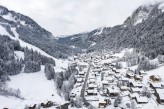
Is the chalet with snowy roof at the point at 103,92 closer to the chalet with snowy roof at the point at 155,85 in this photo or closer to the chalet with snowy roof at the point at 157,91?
the chalet with snowy roof at the point at 157,91

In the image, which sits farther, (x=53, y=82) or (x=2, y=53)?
(x=2, y=53)

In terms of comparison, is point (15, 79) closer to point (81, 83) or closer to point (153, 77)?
point (81, 83)

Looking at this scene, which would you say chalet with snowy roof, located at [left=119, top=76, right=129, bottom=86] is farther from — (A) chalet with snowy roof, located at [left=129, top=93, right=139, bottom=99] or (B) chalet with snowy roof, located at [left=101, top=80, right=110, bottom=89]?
(A) chalet with snowy roof, located at [left=129, top=93, right=139, bottom=99]

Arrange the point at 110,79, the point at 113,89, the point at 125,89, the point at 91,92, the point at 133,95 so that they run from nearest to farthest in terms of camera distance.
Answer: the point at 133,95, the point at 91,92, the point at 125,89, the point at 113,89, the point at 110,79

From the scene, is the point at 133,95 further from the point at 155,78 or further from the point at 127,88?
the point at 155,78

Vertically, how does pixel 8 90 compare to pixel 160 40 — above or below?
below

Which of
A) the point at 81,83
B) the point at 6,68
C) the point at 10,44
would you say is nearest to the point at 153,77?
the point at 81,83

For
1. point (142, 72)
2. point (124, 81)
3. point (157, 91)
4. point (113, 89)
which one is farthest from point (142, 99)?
point (142, 72)

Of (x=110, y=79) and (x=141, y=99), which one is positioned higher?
(x=110, y=79)

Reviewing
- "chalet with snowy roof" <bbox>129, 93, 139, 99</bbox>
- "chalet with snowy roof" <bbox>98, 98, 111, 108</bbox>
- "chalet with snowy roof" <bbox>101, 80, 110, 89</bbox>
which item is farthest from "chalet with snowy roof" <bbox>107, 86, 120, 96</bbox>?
"chalet with snowy roof" <bbox>98, 98, 111, 108</bbox>
